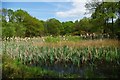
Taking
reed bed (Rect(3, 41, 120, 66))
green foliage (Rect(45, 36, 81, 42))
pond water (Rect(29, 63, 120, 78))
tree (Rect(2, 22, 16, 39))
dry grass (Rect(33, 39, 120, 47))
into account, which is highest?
tree (Rect(2, 22, 16, 39))

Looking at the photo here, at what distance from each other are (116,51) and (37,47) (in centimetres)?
94

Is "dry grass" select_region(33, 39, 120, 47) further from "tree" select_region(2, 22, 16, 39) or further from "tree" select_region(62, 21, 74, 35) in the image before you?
"tree" select_region(2, 22, 16, 39)

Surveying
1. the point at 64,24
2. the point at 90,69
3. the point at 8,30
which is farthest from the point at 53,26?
the point at 90,69

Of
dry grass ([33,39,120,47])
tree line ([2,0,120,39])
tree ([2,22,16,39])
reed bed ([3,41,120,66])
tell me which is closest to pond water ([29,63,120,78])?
reed bed ([3,41,120,66])

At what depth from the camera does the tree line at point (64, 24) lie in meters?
2.51

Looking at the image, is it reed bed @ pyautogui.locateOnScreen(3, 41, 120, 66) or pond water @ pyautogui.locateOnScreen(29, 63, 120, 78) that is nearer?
A: pond water @ pyautogui.locateOnScreen(29, 63, 120, 78)

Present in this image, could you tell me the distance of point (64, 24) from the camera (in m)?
2.48

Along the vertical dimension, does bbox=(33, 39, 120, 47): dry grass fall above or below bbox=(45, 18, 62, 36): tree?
below

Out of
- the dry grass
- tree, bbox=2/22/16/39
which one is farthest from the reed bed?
tree, bbox=2/22/16/39

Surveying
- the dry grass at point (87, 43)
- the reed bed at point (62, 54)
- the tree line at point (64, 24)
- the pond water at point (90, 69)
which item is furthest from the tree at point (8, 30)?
the pond water at point (90, 69)

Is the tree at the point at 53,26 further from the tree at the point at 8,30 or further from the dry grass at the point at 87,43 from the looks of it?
the tree at the point at 8,30

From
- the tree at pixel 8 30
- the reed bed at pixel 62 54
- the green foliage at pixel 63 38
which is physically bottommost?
the reed bed at pixel 62 54

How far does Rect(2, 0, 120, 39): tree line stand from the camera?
2.51 meters

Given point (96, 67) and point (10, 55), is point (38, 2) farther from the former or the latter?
point (96, 67)
